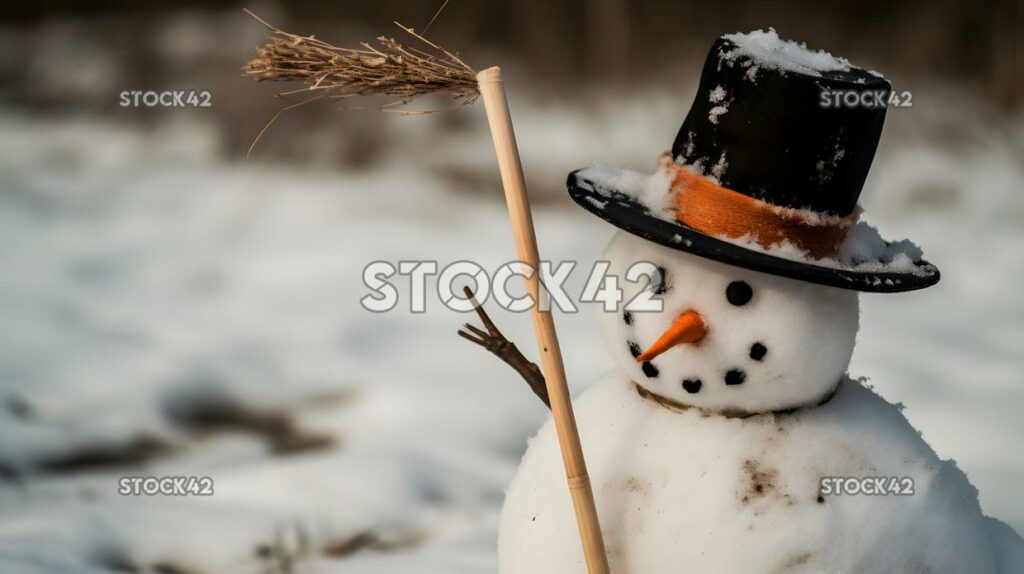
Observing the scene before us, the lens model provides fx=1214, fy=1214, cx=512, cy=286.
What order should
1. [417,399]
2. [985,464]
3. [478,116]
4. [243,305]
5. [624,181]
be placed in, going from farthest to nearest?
[478,116] < [243,305] < [417,399] < [985,464] < [624,181]

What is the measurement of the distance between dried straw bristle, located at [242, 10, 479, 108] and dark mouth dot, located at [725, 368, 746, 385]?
0.43 metres

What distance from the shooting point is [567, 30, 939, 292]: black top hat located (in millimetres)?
1357

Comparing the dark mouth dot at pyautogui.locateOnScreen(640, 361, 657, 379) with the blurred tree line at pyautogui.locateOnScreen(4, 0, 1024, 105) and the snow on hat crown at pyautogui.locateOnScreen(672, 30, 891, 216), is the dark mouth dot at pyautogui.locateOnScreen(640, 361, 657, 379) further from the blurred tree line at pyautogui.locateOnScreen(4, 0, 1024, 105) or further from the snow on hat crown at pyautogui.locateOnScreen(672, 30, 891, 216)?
the blurred tree line at pyautogui.locateOnScreen(4, 0, 1024, 105)

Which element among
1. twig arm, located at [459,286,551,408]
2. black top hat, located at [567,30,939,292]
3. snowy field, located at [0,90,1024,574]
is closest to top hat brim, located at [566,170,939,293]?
black top hat, located at [567,30,939,292]

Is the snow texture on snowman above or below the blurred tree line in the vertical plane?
below

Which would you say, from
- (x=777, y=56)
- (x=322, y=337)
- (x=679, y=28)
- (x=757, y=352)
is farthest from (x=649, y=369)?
(x=679, y=28)

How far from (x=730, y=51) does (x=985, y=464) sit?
4.52 ft

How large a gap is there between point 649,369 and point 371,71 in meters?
0.47

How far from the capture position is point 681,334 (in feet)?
4.47

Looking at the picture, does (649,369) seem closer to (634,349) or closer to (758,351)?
(634,349)

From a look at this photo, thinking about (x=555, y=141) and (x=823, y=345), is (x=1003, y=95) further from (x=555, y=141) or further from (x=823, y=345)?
(x=823, y=345)

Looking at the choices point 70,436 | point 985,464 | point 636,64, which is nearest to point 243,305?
point 70,436

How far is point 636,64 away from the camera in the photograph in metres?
3.69

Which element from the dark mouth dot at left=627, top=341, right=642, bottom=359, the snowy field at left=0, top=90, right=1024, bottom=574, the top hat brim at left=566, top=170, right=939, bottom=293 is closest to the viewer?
the top hat brim at left=566, top=170, right=939, bottom=293
